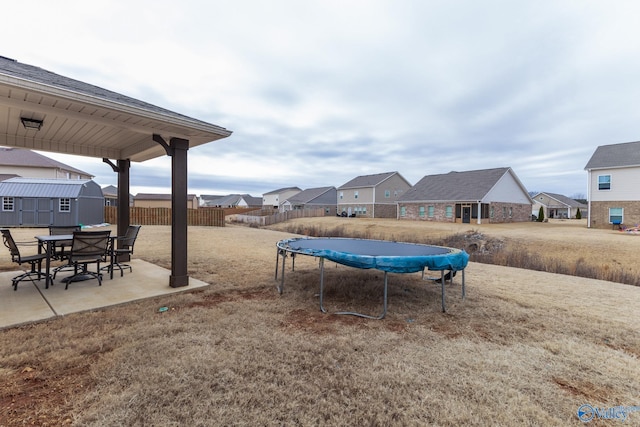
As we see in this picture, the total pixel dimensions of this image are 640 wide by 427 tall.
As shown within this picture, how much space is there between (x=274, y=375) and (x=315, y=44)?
1107cm

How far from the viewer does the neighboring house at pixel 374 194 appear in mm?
37438

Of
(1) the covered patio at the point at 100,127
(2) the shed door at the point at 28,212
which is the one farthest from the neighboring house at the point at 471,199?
(2) the shed door at the point at 28,212

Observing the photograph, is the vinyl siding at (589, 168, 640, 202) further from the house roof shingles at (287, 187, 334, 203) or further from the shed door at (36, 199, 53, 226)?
the shed door at (36, 199, 53, 226)

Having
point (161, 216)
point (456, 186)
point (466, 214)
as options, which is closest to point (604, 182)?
point (466, 214)

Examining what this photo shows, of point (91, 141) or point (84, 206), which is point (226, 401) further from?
point (84, 206)

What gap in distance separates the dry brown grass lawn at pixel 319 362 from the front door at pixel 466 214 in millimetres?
23132

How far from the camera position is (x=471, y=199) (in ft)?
86.5

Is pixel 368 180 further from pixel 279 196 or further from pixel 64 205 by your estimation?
pixel 64 205

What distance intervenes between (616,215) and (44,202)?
4102 cm

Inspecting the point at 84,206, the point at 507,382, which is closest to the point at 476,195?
the point at 507,382

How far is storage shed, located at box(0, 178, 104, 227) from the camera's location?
62.7ft

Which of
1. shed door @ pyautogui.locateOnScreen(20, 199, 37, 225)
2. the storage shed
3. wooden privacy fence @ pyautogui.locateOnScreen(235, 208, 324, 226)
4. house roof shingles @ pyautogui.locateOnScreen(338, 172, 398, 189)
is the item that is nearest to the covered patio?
the storage shed

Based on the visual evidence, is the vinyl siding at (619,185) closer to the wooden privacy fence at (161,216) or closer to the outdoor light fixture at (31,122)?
the wooden privacy fence at (161,216)

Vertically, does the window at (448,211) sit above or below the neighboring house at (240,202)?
below
